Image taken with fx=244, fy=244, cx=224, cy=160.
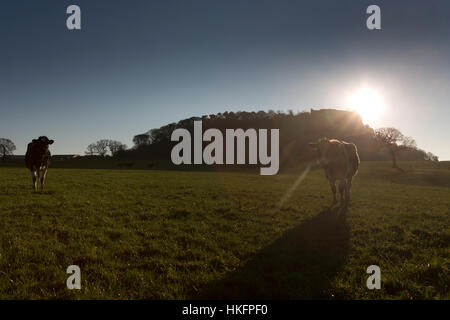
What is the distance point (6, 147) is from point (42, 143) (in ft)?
424

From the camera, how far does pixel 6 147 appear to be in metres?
110

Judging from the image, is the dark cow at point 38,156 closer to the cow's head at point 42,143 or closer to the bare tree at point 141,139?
the cow's head at point 42,143

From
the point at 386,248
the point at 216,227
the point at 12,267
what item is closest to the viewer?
the point at 12,267

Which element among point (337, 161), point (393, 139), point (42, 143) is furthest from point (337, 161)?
point (393, 139)

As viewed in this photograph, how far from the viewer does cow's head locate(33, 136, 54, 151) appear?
15.0 m

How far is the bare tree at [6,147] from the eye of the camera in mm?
109062

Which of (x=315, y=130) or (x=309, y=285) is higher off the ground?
(x=315, y=130)

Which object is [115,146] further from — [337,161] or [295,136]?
[337,161]

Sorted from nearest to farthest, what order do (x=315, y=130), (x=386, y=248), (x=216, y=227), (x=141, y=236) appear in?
(x=386, y=248), (x=141, y=236), (x=216, y=227), (x=315, y=130)

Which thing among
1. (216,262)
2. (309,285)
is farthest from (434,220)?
(216,262)

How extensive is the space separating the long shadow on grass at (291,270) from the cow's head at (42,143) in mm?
15349

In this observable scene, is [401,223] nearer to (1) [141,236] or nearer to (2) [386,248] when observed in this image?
(2) [386,248]

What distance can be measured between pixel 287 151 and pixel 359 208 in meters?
69.6

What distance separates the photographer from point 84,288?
166 inches
